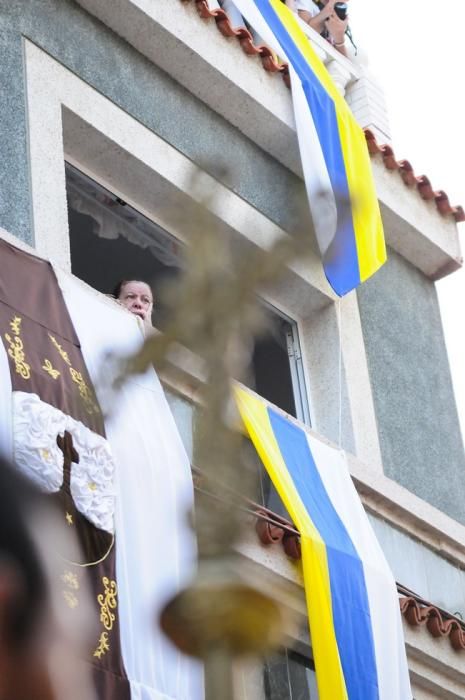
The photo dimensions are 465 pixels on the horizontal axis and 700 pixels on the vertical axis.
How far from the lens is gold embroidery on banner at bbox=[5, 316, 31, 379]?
6434mm

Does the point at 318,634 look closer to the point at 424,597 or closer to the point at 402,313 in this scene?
the point at 424,597

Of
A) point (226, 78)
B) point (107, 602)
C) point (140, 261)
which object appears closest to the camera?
point (107, 602)

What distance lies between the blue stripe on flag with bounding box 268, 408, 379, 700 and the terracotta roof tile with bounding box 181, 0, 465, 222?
10.7 ft

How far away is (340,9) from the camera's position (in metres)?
13.0

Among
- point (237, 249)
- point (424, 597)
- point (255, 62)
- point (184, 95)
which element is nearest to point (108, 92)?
point (184, 95)

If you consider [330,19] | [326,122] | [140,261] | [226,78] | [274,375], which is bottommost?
[274,375]

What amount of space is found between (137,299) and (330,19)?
213 inches

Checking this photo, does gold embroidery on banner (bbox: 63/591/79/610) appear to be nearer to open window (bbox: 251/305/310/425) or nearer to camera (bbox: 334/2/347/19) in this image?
open window (bbox: 251/305/310/425)

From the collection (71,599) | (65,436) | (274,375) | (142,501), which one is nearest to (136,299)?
(142,501)

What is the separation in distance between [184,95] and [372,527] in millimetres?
3254

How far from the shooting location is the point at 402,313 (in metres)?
11.8

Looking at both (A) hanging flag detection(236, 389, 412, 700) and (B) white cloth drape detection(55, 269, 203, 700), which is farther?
(A) hanging flag detection(236, 389, 412, 700)

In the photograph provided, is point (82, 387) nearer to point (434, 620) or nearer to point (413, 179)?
point (434, 620)

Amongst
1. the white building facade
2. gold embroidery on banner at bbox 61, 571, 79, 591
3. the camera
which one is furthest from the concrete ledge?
→ gold embroidery on banner at bbox 61, 571, 79, 591
